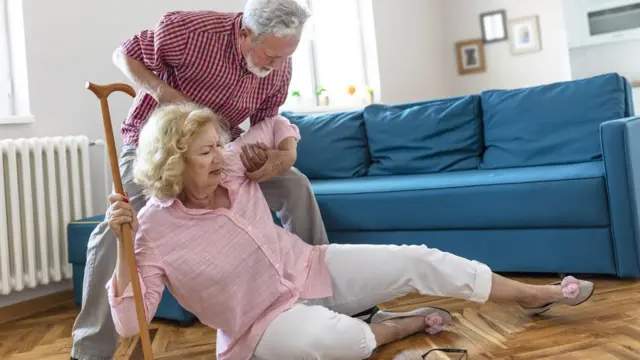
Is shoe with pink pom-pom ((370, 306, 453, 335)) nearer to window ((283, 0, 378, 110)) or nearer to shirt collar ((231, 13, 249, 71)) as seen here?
shirt collar ((231, 13, 249, 71))

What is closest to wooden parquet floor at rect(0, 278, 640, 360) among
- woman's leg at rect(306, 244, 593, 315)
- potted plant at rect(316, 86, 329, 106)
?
woman's leg at rect(306, 244, 593, 315)

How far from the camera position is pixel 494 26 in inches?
229

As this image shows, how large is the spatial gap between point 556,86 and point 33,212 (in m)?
2.44

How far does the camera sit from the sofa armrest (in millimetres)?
2350

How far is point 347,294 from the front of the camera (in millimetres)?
1830

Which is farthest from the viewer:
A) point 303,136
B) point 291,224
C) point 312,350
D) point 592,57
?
point 592,57

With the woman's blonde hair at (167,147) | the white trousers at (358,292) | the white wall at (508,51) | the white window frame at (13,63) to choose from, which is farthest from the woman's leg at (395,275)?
the white wall at (508,51)

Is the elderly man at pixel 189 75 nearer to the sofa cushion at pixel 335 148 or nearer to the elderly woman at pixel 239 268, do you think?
the elderly woman at pixel 239 268

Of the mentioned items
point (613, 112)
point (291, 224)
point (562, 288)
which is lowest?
point (562, 288)

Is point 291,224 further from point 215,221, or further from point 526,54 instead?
point 526,54

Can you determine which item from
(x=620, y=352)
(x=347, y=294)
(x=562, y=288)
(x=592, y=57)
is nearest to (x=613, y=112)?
(x=562, y=288)

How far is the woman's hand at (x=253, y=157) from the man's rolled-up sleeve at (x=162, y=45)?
1.05 ft

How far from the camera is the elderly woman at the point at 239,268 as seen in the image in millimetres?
1576

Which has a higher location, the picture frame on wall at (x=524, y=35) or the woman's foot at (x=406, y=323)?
the picture frame on wall at (x=524, y=35)
